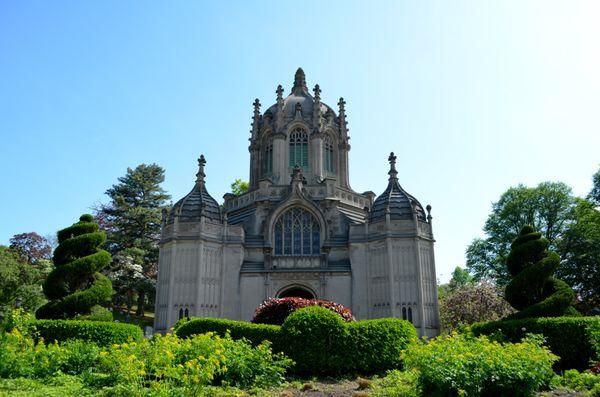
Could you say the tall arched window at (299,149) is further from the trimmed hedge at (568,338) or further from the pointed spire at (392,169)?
the trimmed hedge at (568,338)

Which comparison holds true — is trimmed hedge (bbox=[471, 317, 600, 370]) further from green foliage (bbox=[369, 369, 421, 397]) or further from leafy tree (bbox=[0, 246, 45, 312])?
leafy tree (bbox=[0, 246, 45, 312])

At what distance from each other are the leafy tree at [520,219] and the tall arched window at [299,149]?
1680 centimetres

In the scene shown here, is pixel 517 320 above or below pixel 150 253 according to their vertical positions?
below

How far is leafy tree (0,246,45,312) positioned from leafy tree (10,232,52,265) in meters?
10.5

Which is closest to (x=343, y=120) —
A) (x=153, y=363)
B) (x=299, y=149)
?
(x=299, y=149)

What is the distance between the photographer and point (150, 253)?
44.1 m

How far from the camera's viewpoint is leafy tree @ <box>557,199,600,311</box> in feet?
108

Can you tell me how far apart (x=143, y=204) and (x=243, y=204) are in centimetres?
1871

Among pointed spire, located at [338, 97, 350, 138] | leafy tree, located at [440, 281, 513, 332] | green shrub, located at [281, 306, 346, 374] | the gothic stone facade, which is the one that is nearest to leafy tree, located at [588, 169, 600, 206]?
leafy tree, located at [440, 281, 513, 332]

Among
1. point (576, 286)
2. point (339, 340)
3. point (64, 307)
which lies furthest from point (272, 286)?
point (576, 286)

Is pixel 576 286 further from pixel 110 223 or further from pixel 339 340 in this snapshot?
pixel 110 223

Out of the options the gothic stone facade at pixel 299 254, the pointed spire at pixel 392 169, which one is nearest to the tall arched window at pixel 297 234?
the gothic stone facade at pixel 299 254

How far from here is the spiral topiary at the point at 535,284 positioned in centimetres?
1895

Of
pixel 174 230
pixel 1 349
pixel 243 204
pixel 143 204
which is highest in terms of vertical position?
pixel 143 204
